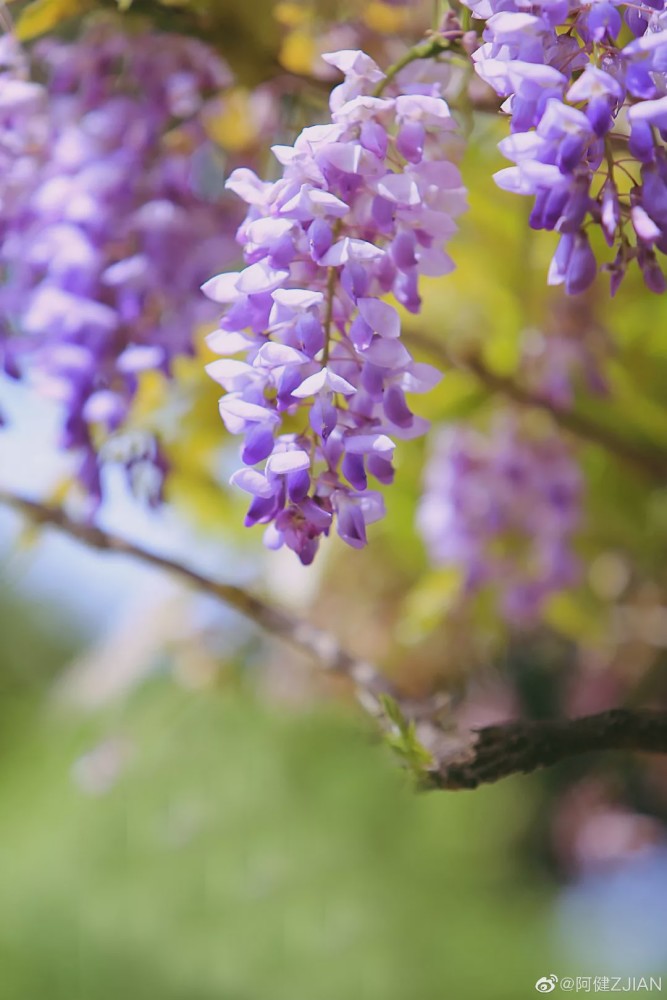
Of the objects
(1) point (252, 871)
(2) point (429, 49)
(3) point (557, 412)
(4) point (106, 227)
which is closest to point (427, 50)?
(2) point (429, 49)

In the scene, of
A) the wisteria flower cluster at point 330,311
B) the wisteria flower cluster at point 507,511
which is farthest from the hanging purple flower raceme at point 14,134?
the wisteria flower cluster at point 507,511

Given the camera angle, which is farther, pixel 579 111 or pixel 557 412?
pixel 557 412

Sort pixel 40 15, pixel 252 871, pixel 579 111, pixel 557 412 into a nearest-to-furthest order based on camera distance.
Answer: pixel 579 111
pixel 40 15
pixel 557 412
pixel 252 871

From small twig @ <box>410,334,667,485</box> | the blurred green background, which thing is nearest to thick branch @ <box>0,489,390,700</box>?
small twig @ <box>410,334,667,485</box>

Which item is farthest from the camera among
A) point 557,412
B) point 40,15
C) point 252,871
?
point 252,871

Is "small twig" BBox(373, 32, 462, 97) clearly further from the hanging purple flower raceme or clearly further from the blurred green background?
the blurred green background

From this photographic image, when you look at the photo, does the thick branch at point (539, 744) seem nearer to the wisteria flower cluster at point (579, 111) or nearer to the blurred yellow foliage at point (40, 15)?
the wisteria flower cluster at point (579, 111)

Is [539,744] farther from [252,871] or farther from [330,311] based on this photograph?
[252,871]

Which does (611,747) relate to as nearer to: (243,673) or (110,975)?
(243,673)
